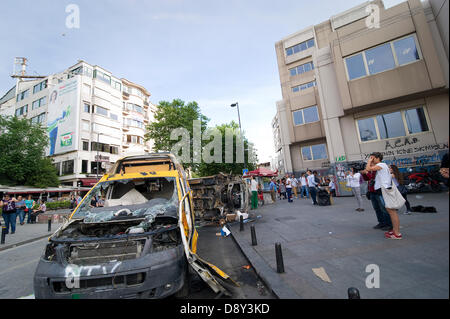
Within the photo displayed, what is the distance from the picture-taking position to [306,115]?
56.1 feet

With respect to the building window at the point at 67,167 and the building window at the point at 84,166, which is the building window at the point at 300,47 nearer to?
the building window at the point at 84,166

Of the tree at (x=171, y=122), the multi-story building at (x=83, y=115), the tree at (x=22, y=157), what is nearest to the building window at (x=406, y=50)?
the tree at (x=171, y=122)

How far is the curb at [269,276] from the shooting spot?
9.31ft

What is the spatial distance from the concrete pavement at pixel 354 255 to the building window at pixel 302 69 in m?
21.5

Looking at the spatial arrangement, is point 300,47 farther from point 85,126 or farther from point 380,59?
point 85,126

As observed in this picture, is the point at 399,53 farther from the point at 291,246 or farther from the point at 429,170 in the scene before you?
the point at 291,246

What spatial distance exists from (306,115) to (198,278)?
16.5 m

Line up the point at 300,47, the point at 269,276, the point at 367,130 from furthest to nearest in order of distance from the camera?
1. the point at 300,47
2. the point at 367,130
3. the point at 269,276

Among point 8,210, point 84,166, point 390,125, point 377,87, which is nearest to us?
point 8,210

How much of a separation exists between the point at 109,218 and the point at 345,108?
494 inches

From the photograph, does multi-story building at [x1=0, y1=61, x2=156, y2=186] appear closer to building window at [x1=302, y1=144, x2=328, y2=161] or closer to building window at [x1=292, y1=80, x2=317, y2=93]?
building window at [x1=292, y1=80, x2=317, y2=93]

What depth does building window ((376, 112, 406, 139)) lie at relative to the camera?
970 cm

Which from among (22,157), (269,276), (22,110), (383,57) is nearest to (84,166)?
(22,157)
